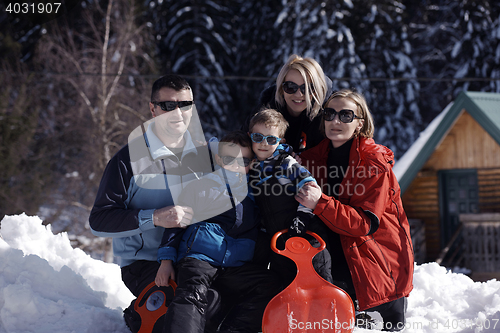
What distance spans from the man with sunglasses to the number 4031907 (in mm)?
14802

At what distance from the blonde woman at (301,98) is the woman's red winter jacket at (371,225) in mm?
489

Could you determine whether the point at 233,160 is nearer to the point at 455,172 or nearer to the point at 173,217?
the point at 173,217

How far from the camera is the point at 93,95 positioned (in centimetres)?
1422

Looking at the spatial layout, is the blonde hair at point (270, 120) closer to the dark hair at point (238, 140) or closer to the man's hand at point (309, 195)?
the dark hair at point (238, 140)

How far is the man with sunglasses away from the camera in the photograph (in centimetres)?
268

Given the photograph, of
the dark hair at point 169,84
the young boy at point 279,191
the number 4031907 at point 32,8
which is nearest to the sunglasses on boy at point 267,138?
the young boy at point 279,191

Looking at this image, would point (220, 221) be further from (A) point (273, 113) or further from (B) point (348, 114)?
(B) point (348, 114)

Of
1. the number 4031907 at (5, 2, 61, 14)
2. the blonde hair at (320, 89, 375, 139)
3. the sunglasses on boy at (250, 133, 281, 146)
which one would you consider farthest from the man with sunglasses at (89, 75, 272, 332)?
the number 4031907 at (5, 2, 61, 14)

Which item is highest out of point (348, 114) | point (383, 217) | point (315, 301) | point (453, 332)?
point (348, 114)

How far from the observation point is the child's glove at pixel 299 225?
2.56 metres

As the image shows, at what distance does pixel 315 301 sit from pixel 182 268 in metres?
0.78

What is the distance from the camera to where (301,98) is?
10.3 ft

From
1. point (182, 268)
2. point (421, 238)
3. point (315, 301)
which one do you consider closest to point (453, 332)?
point (315, 301)

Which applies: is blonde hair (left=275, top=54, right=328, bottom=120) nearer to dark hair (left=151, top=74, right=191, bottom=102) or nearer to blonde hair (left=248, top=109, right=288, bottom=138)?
blonde hair (left=248, top=109, right=288, bottom=138)
